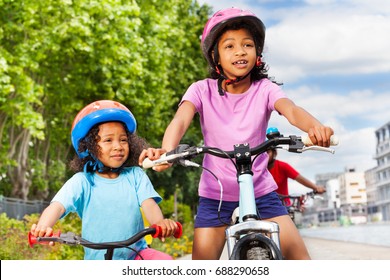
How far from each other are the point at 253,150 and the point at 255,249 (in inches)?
16.6

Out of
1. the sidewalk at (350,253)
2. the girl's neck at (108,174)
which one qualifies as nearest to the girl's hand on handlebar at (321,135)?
the girl's neck at (108,174)

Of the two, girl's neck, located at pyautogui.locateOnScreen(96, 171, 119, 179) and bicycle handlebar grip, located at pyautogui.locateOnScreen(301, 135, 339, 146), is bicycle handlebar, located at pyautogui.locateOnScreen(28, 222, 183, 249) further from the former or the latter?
girl's neck, located at pyautogui.locateOnScreen(96, 171, 119, 179)

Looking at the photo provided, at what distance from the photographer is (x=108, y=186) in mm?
4160

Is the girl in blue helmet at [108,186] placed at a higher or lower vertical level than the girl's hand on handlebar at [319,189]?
lower

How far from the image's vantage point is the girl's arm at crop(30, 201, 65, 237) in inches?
136

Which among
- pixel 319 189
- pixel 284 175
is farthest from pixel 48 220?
pixel 319 189

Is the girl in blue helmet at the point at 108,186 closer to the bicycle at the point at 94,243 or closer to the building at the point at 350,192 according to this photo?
the bicycle at the point at 94,243

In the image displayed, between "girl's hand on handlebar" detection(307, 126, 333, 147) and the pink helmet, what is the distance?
960 mm

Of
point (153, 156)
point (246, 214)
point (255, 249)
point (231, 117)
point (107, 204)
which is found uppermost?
point (231, 117)

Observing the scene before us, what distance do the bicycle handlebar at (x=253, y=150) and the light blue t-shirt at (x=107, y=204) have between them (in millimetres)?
876

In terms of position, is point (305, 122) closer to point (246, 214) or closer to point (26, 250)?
point (246, 214)

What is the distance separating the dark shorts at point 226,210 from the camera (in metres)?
3.92

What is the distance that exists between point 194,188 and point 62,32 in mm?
9751

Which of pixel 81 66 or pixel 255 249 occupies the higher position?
pixel 81 66
